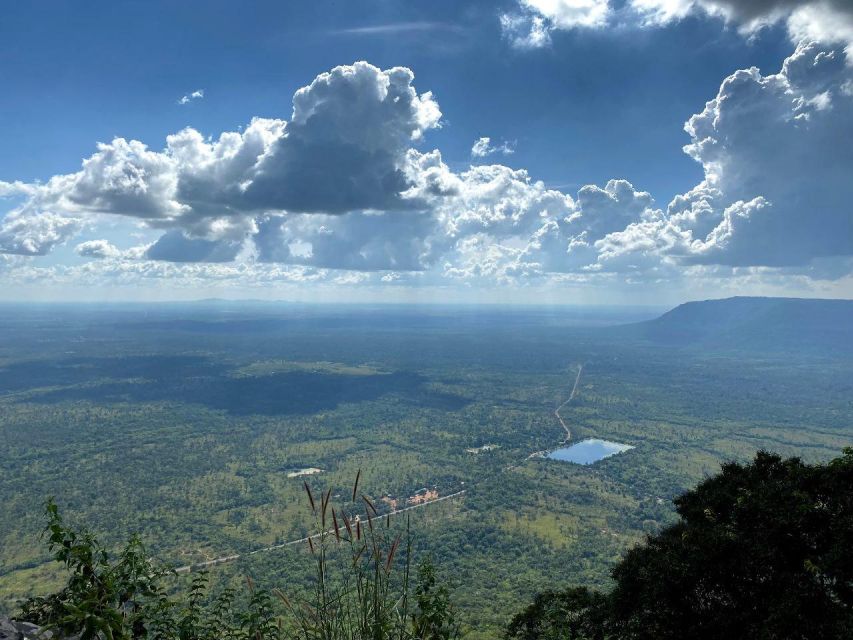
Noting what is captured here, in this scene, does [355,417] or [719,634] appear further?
[355,417]

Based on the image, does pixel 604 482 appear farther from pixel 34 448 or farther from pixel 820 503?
pixel 34 448

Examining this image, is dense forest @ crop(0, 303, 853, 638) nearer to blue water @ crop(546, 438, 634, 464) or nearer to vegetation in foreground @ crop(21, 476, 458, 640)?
blue water @ crop(546, 438, 634, 464)

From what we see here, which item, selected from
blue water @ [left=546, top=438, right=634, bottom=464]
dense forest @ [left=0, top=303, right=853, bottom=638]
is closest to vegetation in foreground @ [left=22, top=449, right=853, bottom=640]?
dense forest @ [left=0, top=303, right=853, bottom=638]

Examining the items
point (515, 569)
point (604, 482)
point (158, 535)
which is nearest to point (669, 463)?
point (604, 482)

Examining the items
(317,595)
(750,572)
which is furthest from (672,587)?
(317,595)

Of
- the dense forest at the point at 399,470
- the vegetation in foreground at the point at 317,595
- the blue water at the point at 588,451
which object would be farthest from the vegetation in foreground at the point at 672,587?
the blue water at the point at 588,451

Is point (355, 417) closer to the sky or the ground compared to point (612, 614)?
closer to the ground

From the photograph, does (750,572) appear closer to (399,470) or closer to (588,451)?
(399,470)
